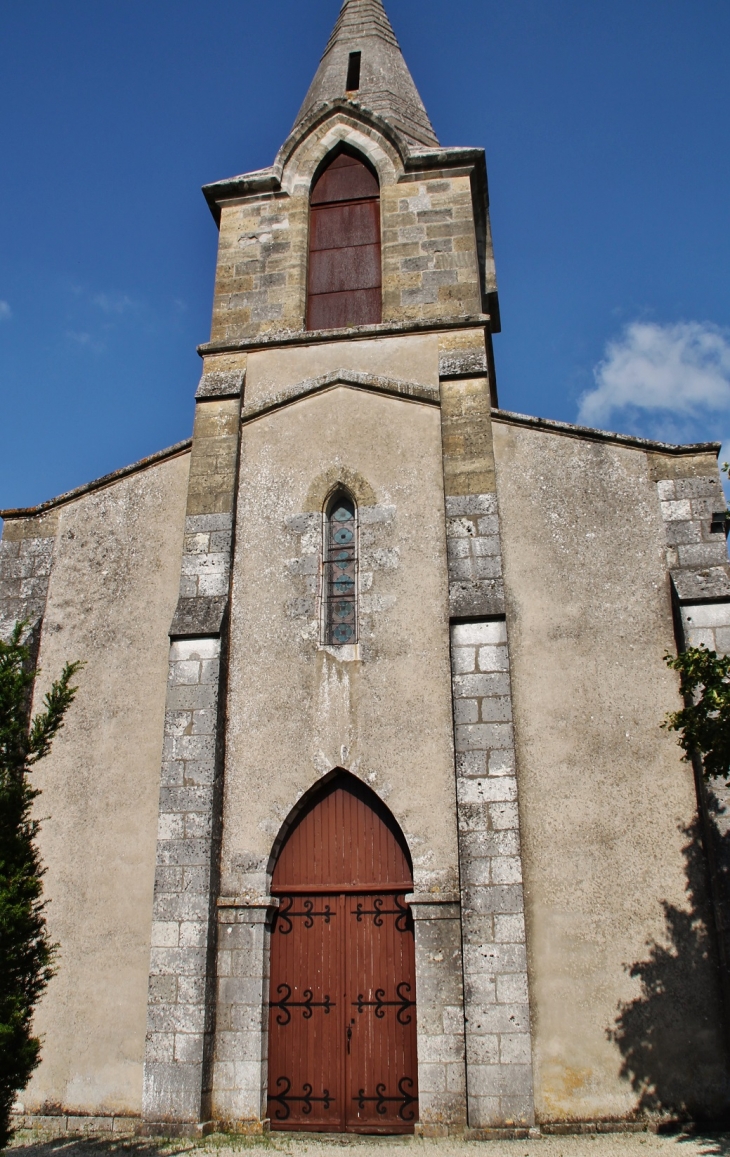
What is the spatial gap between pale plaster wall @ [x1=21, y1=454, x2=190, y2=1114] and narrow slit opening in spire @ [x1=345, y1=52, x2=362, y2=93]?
6.58 m

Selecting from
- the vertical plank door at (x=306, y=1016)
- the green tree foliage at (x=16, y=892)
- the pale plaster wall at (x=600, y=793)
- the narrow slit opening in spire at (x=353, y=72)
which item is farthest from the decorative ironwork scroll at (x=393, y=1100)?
the narrow slit opening in spire at (x=353, y=72)

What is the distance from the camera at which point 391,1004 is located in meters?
7.73

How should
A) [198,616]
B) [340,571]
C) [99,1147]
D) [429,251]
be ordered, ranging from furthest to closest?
1. [429,251]
2. [340,571]
3. [198,616]
4. [99,1147]

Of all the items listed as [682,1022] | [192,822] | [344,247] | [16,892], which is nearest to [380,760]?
[192,822]

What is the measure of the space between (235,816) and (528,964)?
2.77 m

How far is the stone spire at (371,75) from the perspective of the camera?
12367mm

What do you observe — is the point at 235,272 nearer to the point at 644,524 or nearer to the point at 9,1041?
the point at 644,524

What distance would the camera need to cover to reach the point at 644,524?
8.73 metres

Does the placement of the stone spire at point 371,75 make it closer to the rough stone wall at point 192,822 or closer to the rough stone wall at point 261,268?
the rough stone wall at point 261,268

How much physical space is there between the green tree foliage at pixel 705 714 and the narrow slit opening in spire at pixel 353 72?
32.6ft

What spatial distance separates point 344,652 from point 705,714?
10.9 ft

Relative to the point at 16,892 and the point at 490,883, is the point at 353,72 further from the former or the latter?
the point at 16,892

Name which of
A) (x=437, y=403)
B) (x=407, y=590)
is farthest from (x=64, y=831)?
(x=437, y=403)

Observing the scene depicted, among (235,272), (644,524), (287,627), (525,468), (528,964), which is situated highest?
(235,272)
